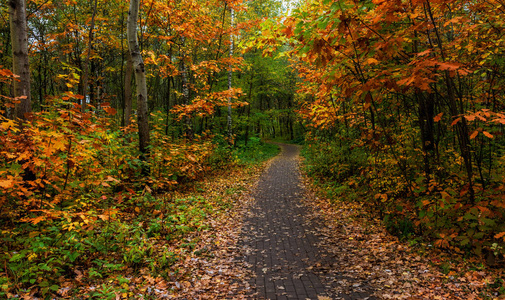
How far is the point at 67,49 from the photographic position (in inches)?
538

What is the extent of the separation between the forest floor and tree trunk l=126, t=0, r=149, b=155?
140 inches

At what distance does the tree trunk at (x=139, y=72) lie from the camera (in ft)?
23.4

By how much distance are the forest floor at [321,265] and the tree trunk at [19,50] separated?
14.8 feet

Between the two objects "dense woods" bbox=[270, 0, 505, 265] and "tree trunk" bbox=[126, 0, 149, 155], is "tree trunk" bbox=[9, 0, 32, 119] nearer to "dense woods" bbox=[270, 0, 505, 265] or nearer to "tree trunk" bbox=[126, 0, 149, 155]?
"tree trunk" bbox=[126, 0, 149, 155]

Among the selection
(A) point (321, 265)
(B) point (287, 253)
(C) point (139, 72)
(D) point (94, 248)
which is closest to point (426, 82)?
(A) point (321, 265)

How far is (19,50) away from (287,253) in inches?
260

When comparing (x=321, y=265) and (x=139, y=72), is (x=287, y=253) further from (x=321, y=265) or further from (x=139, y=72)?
(x=139, y=72)

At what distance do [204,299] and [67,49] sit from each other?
15.5 meters

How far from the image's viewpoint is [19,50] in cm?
484

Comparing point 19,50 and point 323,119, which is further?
point 323,119

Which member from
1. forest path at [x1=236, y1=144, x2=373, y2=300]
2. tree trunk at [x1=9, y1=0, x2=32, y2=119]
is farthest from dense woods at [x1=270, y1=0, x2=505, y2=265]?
tree trunk at [x1=9, y1=0, x2=32, y2=119]

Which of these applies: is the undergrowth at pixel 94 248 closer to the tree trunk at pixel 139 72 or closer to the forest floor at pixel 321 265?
the forest floor at pixel 321 265

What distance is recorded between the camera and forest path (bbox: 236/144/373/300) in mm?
4004

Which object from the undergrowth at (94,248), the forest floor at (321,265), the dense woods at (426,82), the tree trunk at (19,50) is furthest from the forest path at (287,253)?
the tree trunk at (19,50)
